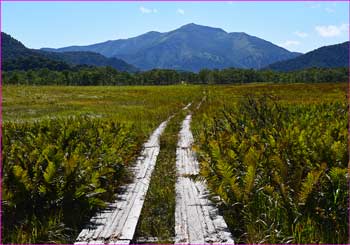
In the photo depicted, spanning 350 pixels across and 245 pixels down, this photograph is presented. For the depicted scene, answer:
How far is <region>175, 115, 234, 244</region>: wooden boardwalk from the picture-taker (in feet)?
17.4

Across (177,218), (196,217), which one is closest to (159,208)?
(177,218)

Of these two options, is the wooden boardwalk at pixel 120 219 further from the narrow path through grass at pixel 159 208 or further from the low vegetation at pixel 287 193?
the low vegetation at pixel 287 193

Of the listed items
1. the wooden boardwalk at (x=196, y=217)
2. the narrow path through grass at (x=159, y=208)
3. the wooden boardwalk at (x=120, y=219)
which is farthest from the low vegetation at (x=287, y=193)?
the wooden boardwalk at (x=120, y=219)

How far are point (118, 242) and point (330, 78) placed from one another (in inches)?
7728

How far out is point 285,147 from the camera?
309 inches

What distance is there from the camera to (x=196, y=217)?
6.14m

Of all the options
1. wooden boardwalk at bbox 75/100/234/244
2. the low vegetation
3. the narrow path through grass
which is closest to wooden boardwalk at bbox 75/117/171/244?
wooden boardwalk at bbox 75/100/234/244

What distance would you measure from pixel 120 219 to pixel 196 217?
3.44 ft

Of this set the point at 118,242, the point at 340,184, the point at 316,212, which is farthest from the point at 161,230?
the point at 340,184

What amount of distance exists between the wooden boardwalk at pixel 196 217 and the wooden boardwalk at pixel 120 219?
23.5 inches

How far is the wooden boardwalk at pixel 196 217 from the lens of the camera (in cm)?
531

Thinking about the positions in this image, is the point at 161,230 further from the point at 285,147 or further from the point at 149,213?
the point at 285,147

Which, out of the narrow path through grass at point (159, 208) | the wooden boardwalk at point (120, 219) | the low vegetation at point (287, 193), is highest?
the low vegetation at point (287, 193)

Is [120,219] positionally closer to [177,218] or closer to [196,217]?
[177,218]
